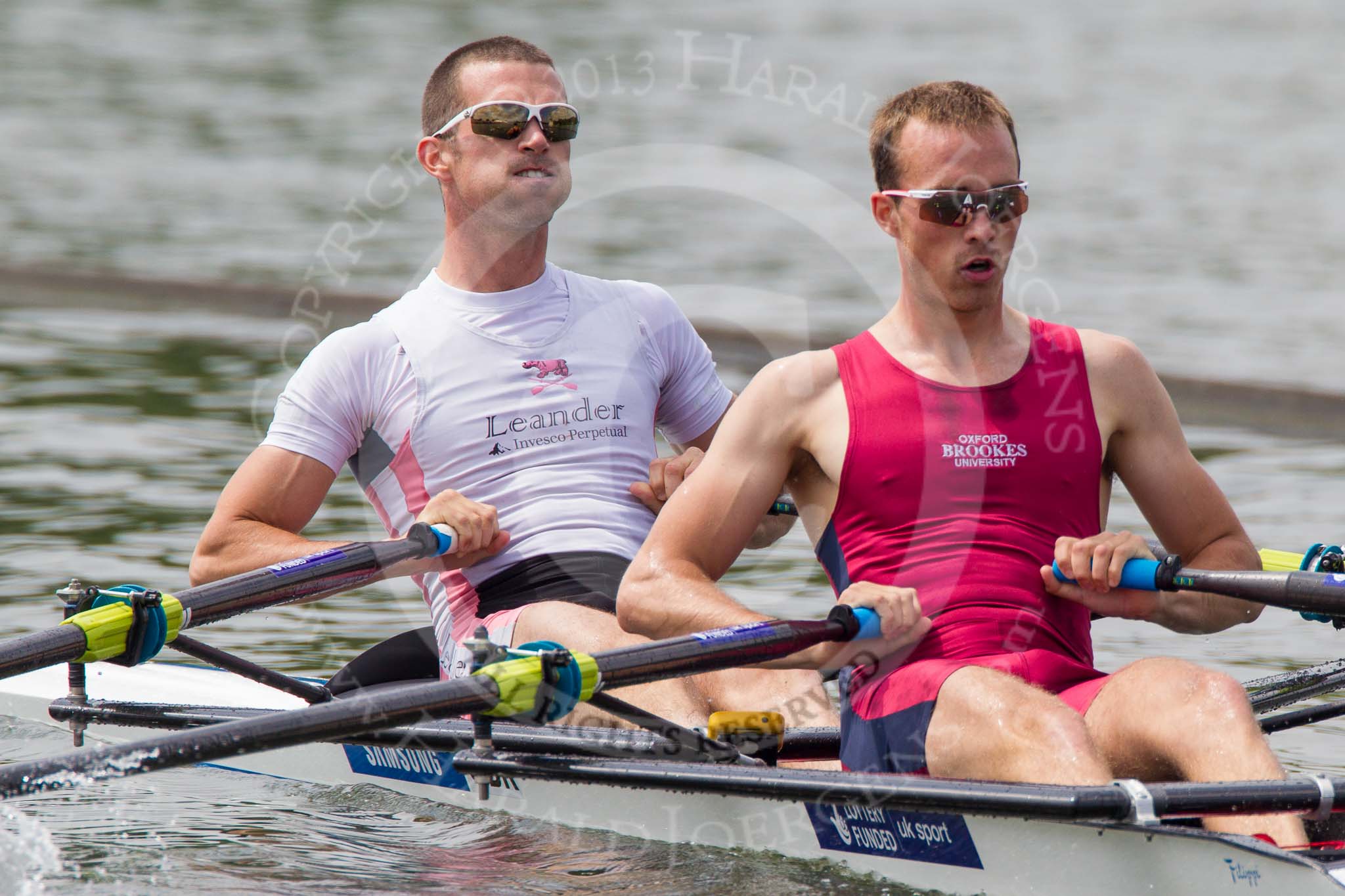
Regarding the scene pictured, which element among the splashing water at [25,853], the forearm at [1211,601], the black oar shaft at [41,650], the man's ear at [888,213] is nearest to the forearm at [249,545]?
the black oar shaft at [41,650]

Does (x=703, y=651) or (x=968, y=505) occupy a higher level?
(x=968, y=505)

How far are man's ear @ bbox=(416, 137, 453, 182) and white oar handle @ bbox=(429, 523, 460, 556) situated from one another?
1111mm

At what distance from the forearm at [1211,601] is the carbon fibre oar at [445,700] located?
727 mm

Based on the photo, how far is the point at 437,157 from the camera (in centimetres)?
523

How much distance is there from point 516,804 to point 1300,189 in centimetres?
1527

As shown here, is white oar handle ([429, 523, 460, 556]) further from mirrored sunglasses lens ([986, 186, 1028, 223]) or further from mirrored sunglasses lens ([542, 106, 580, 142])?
mirrored sunglasses lens ([986, 186, 1028, 223])

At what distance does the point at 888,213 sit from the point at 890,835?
4.44 feet

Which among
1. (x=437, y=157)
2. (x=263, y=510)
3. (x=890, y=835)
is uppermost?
(x=437, y=157)

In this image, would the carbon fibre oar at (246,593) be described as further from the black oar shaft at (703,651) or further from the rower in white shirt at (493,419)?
the black oar shaft at (703,651)

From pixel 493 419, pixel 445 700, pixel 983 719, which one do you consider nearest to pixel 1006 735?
pixel 983 719

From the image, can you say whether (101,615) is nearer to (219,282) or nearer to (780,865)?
(780,865)

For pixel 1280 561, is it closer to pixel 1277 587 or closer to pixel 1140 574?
pixel 1277 587

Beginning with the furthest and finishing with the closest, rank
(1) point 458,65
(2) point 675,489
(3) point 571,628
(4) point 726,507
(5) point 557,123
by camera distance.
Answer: (1) point 458,65 < (5) point 557,123 < (2) point 675,489 < (3) point 571,628 < (4) point 726,507

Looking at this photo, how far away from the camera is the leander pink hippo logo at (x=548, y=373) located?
504 cm
